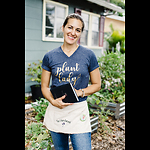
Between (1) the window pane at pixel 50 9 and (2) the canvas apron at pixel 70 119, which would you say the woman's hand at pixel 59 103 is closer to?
(2) the canvas apron at pixel 70 119

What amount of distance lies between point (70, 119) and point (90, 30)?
7199 mm

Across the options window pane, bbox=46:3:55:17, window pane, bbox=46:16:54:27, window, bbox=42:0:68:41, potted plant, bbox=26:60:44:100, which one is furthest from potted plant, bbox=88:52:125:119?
window pane, bbox=46:3:55:17

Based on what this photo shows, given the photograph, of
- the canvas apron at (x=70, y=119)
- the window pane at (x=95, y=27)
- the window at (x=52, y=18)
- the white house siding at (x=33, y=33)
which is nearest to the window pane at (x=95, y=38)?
the window pane at (x=95, y=27)

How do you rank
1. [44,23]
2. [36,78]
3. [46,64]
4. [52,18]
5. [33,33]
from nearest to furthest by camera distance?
[46,64] < [36,78] < [33,33] < [44,23] < [52,18]

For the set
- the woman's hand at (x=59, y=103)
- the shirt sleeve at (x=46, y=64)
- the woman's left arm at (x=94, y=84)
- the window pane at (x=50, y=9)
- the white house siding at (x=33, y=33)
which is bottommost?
the woman's hand at (x=59, y=103)

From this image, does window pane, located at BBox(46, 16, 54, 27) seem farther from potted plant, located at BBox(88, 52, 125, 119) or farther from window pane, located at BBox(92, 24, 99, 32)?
window pane, located at BBox(92, 24, 99, 32)

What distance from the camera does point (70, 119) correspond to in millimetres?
1541

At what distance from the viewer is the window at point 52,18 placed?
6.04 meters

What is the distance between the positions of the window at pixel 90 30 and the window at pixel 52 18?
1397mm

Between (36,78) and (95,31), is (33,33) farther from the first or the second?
(95,31)

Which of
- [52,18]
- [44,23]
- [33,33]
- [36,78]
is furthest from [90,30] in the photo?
[36,78]
